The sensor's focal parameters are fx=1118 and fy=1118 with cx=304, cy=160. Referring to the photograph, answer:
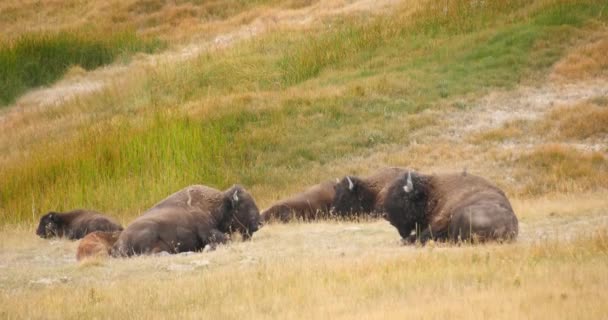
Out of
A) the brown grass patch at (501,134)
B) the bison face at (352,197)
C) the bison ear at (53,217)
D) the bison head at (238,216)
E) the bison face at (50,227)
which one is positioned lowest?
the brown grass patch at (501,134)

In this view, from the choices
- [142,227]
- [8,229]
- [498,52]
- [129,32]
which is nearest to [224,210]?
[142,227]

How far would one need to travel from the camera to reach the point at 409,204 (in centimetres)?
1588

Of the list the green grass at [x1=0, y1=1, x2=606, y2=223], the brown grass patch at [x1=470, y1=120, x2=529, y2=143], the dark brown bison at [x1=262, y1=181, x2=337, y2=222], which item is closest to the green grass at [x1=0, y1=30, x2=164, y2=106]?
the green grass at [x1=0, y1=1, x2=606, y2=223]

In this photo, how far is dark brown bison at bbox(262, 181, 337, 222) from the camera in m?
21.4

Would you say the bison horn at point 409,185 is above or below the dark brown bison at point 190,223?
above

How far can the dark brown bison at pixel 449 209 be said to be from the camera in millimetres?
14258

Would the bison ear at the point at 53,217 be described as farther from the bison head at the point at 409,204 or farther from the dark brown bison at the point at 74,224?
the bison head at the point at 409,204

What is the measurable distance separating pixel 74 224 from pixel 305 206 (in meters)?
4.71

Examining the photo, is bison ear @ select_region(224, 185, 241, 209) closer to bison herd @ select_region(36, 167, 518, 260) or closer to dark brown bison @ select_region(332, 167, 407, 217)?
bison herd @ select_region(36, 167, 518, 260)

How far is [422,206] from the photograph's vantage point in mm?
15883

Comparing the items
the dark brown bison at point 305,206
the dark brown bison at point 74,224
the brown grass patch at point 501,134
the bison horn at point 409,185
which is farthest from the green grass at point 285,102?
the bison horn at point 409,185

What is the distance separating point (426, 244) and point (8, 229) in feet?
42.2

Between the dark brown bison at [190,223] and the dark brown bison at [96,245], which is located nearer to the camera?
the dark brown bison at [190,223]

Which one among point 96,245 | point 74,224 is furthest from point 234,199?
point 74,224
